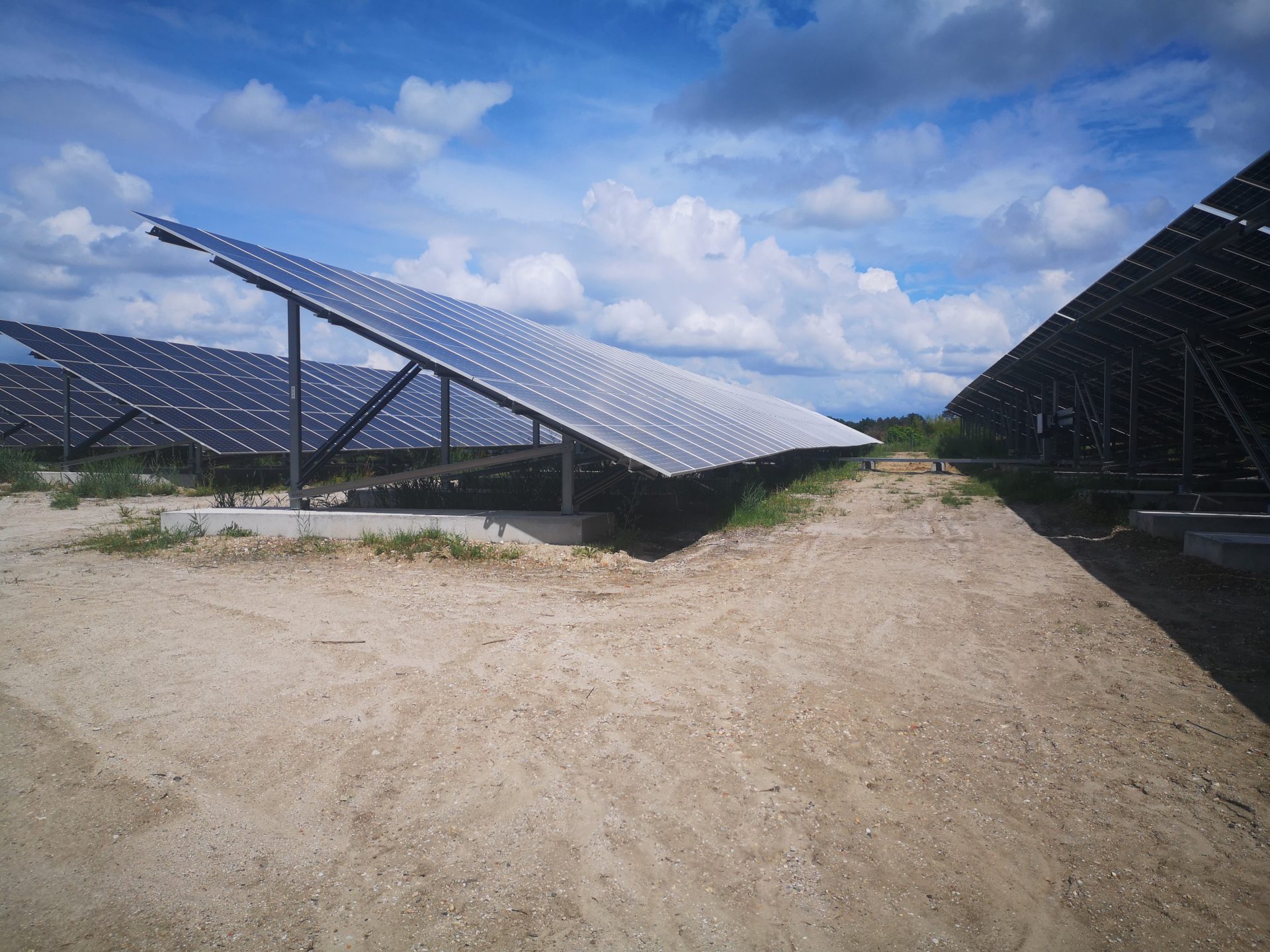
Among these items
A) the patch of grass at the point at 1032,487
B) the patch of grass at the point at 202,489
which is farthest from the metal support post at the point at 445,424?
the patch of grass at the point at 1032,487

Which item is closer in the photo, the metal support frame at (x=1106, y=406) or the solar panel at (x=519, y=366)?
the solar panel at (x=519, y=366)

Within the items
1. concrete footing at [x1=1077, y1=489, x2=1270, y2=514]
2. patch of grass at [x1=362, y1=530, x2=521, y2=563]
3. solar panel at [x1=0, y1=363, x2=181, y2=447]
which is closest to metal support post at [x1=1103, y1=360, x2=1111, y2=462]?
concrete footing at [x1=1077, y1=489, x2=1270, y2=514]

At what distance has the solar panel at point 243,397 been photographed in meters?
19.0

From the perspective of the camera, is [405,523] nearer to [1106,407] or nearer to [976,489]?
[976,489]

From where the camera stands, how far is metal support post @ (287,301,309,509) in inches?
419

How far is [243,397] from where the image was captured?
874 inches

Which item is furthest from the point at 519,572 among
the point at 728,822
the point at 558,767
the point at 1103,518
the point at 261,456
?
the point at 261,456

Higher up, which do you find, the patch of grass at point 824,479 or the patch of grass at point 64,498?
the patch of grass at point 824,479

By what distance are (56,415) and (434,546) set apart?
71.8ft

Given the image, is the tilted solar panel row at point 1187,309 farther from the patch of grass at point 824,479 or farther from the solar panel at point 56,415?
the solar panel at point 56,415

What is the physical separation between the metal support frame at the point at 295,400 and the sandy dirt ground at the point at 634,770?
363cm

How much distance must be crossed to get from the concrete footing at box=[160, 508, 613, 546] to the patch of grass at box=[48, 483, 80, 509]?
184 inches

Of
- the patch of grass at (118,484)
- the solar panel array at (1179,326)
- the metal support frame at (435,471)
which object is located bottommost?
the patch of grass at (118,484)

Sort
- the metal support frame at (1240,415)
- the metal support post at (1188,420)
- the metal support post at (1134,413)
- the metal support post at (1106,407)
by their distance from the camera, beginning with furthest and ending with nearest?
the metal support post at (1106,407), the metal support post at (1134,413), the metal support post at (1188,420), the metal support frame at (1240,415)
